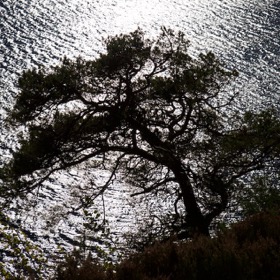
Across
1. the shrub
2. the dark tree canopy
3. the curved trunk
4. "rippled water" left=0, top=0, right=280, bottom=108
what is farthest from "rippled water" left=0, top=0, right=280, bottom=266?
the shrub

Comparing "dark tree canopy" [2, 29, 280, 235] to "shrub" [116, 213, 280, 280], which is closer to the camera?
"shrub" [116, 213, 280, 280]

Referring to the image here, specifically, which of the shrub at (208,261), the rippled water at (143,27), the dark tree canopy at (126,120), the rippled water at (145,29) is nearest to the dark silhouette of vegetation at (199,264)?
the shrub at (208,261)

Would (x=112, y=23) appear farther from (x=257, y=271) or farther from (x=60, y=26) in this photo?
(x=257, y=271)

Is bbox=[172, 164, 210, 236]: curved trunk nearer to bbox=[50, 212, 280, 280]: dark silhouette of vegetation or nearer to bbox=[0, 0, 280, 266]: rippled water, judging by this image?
bbox=[50, 212, 280, 280]: dark silhouette of vegetation

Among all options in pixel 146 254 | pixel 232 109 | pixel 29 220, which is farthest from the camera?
pixel 232 109

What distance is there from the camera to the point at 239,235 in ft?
30.7

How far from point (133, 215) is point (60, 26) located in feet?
140

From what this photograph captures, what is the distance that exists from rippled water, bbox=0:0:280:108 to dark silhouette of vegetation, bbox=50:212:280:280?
117ft

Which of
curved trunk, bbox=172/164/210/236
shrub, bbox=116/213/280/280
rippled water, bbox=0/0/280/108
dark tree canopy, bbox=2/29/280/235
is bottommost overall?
shrub, bbox=116/213/280/280

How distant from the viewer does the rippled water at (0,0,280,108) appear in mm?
50750

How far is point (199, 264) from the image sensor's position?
7656 mm

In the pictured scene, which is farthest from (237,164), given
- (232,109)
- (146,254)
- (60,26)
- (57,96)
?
(60,26)

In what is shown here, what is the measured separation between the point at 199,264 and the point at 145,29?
63.2m

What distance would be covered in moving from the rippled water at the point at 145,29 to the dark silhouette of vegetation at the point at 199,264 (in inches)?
1403
